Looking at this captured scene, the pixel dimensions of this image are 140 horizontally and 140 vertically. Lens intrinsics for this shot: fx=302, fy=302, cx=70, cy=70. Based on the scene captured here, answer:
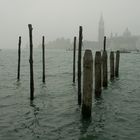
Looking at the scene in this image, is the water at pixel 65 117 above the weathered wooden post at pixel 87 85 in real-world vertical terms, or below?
below

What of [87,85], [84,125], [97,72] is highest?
[97,72]

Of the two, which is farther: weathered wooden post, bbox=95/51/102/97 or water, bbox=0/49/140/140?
weathered wooden post, bbox=95/51/102/97

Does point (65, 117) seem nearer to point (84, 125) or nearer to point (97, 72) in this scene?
point (84, 125)

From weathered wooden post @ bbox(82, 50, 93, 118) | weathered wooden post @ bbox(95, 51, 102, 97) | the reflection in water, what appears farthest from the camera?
weathered wooden post @ bbox(95, 51, 102, 97)

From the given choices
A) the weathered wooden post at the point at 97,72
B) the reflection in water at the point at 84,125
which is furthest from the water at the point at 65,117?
the weathered wooden post at the point at 97,72

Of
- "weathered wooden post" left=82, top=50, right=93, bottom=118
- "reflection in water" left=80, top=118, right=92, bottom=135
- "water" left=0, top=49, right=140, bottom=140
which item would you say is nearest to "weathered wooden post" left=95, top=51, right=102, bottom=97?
"water" left=0, top=49, right=140, bottom=140

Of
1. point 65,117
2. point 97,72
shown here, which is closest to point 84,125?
point 65,117

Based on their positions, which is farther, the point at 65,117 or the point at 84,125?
the point at 65,117

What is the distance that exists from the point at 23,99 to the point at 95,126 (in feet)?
19.2

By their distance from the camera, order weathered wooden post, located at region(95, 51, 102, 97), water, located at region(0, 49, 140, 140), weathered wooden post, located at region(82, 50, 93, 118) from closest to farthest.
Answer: water, located at region(0, 49, 140, 140), weathered wooden post, located at region(82, 50, 93, 118), weathered wooden post, located at region(95, 51, 102, 97)

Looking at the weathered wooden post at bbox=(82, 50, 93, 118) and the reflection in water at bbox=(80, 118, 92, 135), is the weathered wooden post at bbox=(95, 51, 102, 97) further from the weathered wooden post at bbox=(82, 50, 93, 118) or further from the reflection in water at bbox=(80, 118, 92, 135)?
the reflection in water at bbox=(80, 118, 92, 135)

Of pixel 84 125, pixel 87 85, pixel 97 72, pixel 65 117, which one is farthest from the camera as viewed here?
pixel 97 72

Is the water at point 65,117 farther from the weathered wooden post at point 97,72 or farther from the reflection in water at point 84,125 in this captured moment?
the weathered wooden post at point 97,72

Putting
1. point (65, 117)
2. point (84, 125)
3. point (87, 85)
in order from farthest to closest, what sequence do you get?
point (65, 117) → point (87, 85) → point (84, 125)
